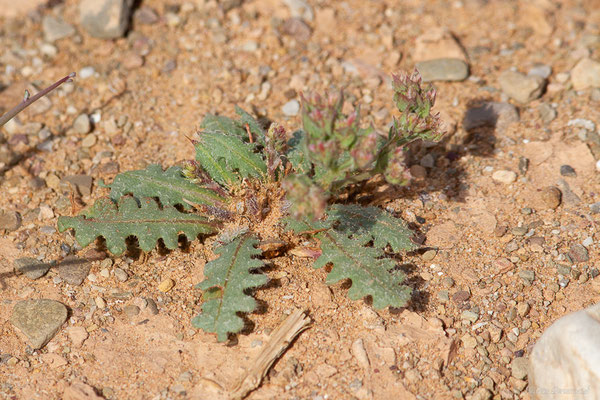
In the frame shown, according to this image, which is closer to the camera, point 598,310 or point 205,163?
point 598,310

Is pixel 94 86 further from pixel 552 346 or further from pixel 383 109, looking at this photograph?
pixel 552 346

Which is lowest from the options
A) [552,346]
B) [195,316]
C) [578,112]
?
[578,112]

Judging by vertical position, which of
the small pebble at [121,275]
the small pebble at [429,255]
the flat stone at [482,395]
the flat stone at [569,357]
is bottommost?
the flat stone at [482,395]

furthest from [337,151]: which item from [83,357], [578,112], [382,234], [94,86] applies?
[94,86]

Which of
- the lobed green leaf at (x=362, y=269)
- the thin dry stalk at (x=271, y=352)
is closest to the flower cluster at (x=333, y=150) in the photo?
the lobed green leaf at (x=362, y=269)

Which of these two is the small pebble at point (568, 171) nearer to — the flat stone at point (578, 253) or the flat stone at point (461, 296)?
the flat stone at point (578, 253)

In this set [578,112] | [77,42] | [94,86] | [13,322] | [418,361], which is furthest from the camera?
[77,42]

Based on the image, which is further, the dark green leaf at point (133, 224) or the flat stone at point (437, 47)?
the flat stone at point (437, 47)
